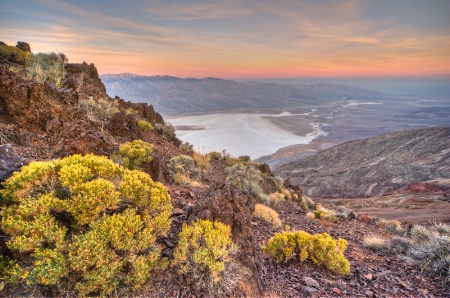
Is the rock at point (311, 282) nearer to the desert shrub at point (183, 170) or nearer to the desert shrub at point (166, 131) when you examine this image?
the desert shrub at point (183, 170)

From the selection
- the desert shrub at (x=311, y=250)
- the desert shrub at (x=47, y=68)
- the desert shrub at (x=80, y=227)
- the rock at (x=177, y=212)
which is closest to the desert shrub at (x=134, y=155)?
the rock at (x=177, y=212)

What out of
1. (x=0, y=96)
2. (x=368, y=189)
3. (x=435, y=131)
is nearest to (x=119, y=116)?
(x=0, y=96)

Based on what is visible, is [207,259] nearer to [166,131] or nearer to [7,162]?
[7,162]

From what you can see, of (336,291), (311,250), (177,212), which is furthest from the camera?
(311,250)

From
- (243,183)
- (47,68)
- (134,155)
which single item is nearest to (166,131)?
(243,183)

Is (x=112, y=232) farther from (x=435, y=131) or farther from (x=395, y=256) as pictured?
(x=435, y=131)
